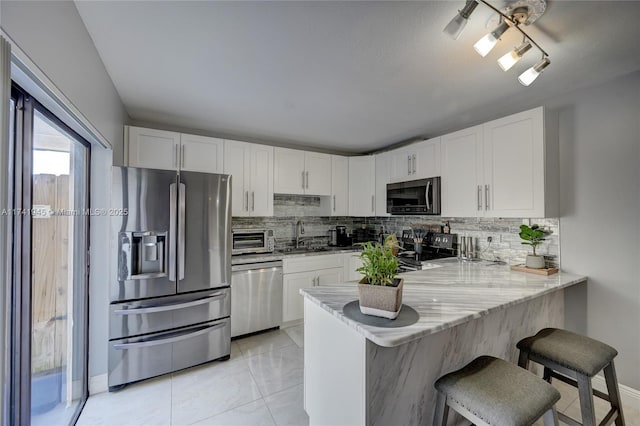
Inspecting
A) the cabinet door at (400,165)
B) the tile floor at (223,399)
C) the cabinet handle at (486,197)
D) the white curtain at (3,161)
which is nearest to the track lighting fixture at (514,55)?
the cabinet handle at (486,197)

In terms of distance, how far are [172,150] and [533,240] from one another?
11.6 ft

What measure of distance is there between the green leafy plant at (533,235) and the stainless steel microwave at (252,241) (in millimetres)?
2623

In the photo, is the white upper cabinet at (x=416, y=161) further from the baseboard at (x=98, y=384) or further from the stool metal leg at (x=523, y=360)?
the baseboard at (x=98, y=384)

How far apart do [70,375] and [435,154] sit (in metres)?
3.62

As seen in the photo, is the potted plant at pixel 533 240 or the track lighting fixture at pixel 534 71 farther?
the potted plant at pixel 533 240

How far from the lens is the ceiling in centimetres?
136

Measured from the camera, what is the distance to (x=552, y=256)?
2350mm

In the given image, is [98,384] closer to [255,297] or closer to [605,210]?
[255,297]

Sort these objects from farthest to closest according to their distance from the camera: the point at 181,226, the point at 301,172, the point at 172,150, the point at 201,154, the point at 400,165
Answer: the point at 301,172 → the point at 400,165 → the point at 201,154 → the point at 172,150 → the point at 181,226

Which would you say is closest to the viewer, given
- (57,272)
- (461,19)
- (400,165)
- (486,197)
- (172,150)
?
(461,19)

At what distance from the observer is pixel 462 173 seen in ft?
8.93

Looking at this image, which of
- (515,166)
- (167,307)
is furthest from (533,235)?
(167,307)

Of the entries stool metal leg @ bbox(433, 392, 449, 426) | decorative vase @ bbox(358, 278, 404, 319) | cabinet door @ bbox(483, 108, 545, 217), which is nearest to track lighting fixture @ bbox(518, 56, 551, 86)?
cabinet door @ bbox(483, 108, 545, 217)

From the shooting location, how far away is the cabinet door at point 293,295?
3287 millimetres
